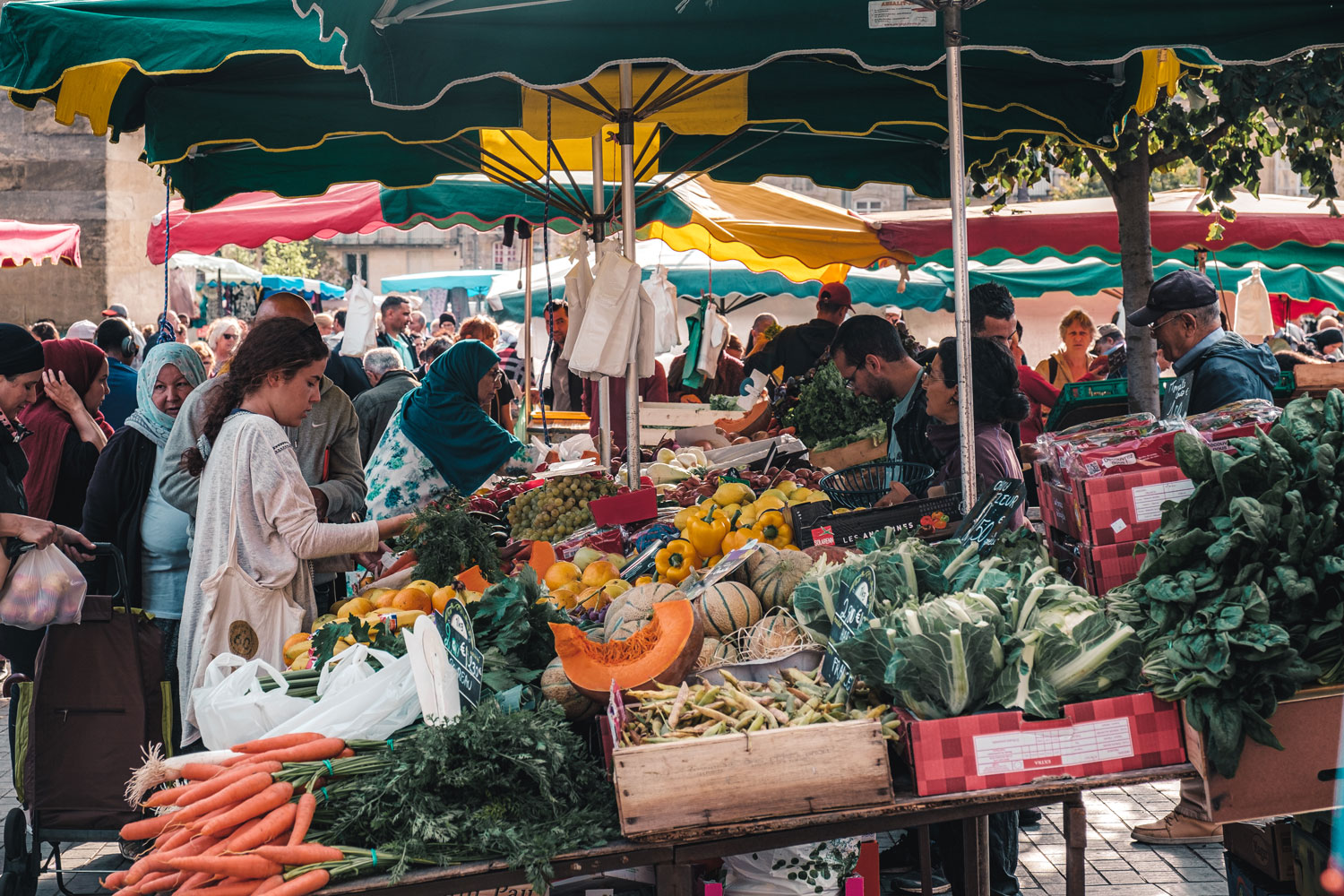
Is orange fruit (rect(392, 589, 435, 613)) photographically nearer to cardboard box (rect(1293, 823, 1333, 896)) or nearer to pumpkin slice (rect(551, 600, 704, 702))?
pumpkin slice (rect(551, 600, 704, 702))

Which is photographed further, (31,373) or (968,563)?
(31,373)

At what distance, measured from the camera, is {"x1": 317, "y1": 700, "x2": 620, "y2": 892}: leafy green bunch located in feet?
8.02

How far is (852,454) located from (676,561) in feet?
6.71

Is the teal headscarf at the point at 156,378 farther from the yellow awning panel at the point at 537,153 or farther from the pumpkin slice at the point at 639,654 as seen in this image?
the pumpkin slice at the point at 639,654

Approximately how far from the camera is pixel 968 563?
308 centimetres

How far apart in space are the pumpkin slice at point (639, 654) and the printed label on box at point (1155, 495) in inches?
50.8

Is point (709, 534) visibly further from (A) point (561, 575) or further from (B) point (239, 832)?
(B) point (239, 832)

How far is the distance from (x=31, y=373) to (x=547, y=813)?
2.80 metres

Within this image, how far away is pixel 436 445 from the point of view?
569 cm

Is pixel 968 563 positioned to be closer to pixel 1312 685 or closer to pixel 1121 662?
pixel 1121 662

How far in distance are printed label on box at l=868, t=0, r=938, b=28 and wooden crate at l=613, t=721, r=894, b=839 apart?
7.33 feet

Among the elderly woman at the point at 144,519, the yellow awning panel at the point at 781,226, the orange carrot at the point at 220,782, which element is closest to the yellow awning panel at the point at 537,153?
the yellow awning panel at the point at 781,226

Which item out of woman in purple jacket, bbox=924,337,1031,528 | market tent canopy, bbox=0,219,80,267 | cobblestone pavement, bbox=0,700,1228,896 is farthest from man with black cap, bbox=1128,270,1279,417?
market tent canopy, bbox=0,219,80,267

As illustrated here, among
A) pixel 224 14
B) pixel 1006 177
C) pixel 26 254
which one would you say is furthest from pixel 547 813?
pixel 26 254
